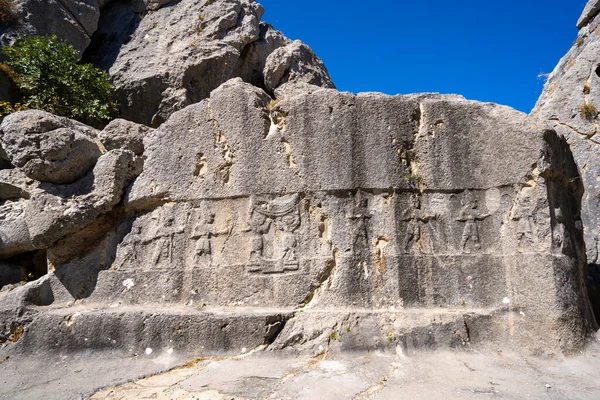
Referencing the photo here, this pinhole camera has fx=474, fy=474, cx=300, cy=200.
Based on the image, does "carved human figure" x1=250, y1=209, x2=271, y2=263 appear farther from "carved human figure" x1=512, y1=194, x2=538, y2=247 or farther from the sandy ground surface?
"carved human figure" x1=512, y1=194, x2=538, y2=247

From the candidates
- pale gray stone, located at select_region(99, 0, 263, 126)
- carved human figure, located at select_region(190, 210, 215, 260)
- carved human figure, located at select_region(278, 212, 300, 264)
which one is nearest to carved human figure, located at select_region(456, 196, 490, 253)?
carved human figure, located at select_region(278, 212, 300, 264)

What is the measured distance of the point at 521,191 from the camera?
6.27 meters

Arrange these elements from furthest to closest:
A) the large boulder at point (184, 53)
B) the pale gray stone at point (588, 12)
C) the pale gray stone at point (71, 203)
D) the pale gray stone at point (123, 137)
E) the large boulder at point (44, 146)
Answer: the pale gray stone at point (588, 12) → the large boulder at point (184, 53) → the pale gray stone at point (123, 137) → the large boulder at point (44, 146) → the pale gray stone at point (71, 203)

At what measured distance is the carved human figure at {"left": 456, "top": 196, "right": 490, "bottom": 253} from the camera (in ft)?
20.7

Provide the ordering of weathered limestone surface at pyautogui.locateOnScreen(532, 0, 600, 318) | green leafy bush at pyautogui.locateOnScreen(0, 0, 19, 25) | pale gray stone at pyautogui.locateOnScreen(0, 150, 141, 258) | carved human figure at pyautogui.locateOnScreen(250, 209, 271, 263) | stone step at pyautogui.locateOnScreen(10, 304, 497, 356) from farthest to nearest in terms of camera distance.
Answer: green leafy bush at pyautogui.locateOnScreen(0, 0, 19, 25)
weathered limestone surface at pyautogui.locateOnScreen(532, 0, 600, 318)
pale gray stone at pyautogui.locateOnScreen(0, 150, 141, 258)
carved human figure at pyautogui.locateOnScreen(250, 209, 271, 263)
stone step at pyautogui.locateOnScreen(10, 304, 497, 356)

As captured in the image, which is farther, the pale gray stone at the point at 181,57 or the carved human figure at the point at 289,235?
the pale gray stone at the point at 181,57

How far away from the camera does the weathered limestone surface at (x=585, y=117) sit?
10633 mm

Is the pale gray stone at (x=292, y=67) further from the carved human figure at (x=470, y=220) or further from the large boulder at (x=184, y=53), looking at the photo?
the carved human figure at (x=470, y=220)

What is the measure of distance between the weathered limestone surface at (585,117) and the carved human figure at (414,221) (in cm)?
589

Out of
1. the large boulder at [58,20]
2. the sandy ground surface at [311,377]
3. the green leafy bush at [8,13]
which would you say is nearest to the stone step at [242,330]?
the sandy ground surface at [311,377]

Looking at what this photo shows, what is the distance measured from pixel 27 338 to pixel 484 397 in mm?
5750

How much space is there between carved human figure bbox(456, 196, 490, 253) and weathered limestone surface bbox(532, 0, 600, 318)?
5.42 metres

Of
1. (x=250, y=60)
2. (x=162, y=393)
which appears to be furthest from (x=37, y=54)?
(x=162, y=393)

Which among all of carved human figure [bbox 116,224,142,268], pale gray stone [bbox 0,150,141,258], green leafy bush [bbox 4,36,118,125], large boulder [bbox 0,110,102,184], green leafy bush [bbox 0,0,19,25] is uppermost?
green leafy bush [bbox 0,0,19,25]
